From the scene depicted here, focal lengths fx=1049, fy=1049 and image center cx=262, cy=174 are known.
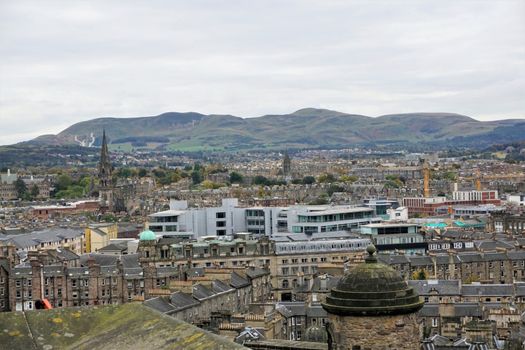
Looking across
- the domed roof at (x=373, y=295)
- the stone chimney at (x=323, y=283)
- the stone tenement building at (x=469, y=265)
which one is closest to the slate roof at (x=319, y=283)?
the stone chimney at (x=323, y=283)

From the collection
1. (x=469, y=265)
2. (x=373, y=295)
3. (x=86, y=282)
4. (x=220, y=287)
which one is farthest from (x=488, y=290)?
(x=373, y=295)

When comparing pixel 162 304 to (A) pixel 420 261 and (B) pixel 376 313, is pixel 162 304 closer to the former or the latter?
(A) pixel 420 261

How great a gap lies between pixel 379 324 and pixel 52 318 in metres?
4.96

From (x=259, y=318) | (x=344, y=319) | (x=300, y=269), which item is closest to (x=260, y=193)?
(x=300, y=269)

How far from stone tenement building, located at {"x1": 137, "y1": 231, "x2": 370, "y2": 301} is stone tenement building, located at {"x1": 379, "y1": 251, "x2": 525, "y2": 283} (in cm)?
461

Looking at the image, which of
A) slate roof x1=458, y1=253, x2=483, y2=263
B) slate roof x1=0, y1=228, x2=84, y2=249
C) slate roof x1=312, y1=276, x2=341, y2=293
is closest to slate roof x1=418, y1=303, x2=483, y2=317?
slate roof x1=312, y1=276, x2=341, y2=293

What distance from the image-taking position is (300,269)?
276 feet

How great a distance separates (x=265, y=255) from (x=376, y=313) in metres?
67.2

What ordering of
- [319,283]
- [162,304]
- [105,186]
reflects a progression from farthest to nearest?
[105,186]
[319,283]
[162,304]

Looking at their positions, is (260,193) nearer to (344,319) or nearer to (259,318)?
(259,318)

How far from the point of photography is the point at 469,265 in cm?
8075

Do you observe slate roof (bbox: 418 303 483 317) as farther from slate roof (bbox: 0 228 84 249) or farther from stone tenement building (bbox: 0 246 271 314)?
slate roof (bbox: 0 228 84 249)

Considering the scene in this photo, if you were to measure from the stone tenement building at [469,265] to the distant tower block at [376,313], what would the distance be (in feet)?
207

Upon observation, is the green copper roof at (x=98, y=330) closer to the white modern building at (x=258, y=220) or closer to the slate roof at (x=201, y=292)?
the slate roof at (x=201, y=292)
